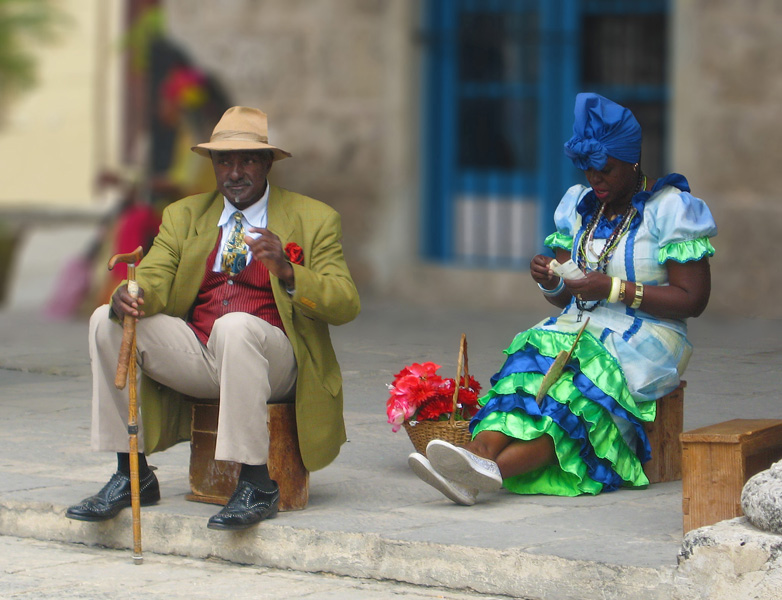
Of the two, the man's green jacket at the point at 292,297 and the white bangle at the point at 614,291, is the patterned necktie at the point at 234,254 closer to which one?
the man's green jacket at the point at 292,297

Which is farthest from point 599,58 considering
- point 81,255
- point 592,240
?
point 592,240

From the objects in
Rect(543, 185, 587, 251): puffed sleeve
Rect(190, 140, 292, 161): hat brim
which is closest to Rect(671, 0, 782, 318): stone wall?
Rect(543, 185, 587, 251): puffed sleeve

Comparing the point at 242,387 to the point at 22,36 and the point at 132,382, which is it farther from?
the point at 22,36

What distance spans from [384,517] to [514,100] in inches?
244

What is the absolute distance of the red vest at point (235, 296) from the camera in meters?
5.12

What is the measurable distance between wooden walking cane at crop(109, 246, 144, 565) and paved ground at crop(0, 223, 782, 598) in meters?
0.14

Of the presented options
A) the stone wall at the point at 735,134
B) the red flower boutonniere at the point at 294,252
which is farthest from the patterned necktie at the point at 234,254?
the stone wall at the point at 735,134

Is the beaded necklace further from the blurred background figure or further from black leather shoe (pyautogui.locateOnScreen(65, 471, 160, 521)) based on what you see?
the blurred background figure

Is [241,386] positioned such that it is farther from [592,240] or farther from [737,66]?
[737,66]

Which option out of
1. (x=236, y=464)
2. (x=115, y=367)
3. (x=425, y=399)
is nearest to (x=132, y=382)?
(x=115, y=367)

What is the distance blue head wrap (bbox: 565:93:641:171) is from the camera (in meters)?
5.29

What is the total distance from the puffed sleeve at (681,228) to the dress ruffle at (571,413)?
1.31ft

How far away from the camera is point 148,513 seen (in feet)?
16.9

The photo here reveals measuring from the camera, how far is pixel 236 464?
518cm
